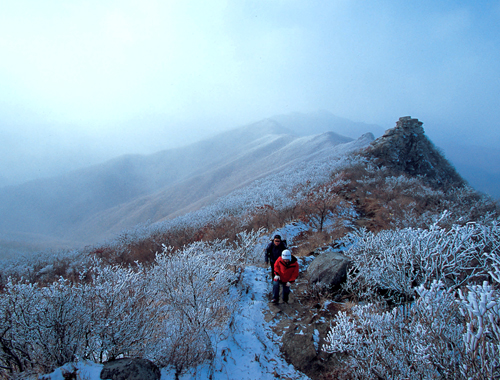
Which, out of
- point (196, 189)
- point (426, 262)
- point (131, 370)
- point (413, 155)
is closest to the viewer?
point (131, 370)

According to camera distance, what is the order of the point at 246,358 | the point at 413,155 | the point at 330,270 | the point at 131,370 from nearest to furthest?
1. the point at 131,370
2. the point at 246,358
3. the point at 330,270
4. the point at 413,155

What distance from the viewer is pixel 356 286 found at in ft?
17.9

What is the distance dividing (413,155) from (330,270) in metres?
22.6

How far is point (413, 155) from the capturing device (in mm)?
22812

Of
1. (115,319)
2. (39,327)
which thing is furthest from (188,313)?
(39,327)

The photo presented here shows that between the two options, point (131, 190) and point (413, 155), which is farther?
point (131, 190)

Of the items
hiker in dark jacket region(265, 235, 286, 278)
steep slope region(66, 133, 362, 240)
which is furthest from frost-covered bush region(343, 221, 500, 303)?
steep slope region(66, 133, 362, 240)

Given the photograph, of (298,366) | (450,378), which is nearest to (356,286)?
(298,366)

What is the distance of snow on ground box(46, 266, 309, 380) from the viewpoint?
335 cm

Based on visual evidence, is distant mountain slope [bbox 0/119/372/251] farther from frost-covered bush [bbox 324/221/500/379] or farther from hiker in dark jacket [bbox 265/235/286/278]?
frost-covered bush [bbox 324/221/500/379]

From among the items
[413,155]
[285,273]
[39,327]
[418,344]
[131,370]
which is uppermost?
[39,327]

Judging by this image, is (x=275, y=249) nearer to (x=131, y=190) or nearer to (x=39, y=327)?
(x=39, y=327)

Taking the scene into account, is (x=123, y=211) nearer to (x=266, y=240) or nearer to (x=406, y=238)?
(x=266, y=240)

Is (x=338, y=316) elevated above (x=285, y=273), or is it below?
below
